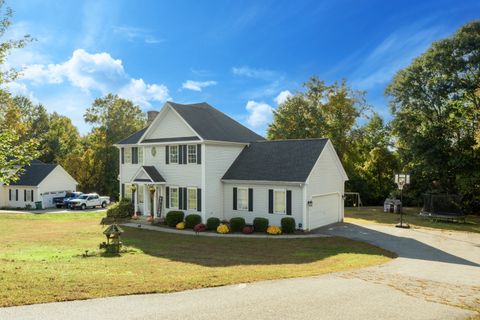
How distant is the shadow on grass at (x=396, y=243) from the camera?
16.9 meters

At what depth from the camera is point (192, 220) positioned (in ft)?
83.6

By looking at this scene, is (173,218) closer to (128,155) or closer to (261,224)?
(261,224)

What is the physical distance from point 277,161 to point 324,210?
182 inches

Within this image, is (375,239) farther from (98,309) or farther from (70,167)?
(70,167)

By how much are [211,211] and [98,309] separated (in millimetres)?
17719

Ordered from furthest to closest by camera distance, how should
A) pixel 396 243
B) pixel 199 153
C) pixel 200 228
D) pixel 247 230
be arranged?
pixel 199 153 → pixel 200 228 → pixel 247 230 → pixel 396 243

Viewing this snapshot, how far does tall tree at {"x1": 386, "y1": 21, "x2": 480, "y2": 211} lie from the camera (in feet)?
107

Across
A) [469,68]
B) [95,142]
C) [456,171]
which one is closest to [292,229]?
[456,171]

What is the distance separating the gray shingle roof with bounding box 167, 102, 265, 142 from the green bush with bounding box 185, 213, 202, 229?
530cm

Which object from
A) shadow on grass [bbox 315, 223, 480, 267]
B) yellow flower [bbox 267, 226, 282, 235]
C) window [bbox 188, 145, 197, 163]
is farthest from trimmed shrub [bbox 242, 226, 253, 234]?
window [bbox 188, 145, 197, 163]

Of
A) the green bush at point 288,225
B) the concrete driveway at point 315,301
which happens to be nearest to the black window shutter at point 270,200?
the green bush at point 288,225

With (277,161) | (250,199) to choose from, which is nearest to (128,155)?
(250,199)

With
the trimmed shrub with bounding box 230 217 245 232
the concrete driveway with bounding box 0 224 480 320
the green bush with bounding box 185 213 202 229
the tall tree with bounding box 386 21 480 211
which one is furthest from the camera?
the tall tree with bounding box 386 21 480 211

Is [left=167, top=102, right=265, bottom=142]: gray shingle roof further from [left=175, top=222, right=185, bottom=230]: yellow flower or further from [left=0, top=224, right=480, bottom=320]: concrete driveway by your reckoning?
[left=0, top=224, right=480, bottom=320]: concrete driveway
